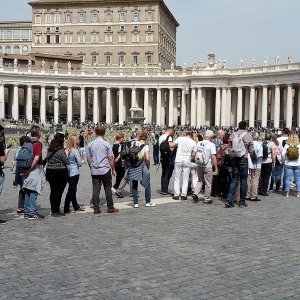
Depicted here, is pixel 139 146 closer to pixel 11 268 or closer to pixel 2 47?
pixel 11 268

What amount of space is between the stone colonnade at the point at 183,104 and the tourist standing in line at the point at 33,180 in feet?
202

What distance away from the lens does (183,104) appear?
8562 centimetres

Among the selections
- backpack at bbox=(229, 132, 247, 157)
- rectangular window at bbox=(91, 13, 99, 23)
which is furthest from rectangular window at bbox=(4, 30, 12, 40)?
backpack at bbox=(229, 132, 247, 157)

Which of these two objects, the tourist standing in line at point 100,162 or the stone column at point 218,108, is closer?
the tourist standing in line at point 100,162

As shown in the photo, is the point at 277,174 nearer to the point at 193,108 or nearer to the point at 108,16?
the point at 193,108

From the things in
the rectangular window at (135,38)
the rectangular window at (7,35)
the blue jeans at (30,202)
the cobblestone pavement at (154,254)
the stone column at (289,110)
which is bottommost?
the cobblestone pavement at (154,254)

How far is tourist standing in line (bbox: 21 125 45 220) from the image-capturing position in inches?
524

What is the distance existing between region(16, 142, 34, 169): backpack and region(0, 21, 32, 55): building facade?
105 metres

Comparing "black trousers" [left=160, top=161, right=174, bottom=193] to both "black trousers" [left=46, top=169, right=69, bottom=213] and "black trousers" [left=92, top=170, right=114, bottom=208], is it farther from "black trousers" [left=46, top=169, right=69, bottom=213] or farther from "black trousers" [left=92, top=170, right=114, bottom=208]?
"black trousers" [left=46, top=169, right=69, bottom=213]

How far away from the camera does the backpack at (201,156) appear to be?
15898 millimetres

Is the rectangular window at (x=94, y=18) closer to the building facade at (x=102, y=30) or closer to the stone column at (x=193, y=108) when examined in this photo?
the building facade at (x=102, y=30)

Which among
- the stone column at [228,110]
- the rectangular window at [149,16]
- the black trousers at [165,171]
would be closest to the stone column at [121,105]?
the stone column at [228,110]

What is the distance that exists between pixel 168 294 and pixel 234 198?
849 centimetres

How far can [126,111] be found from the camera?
8988 centimetres
